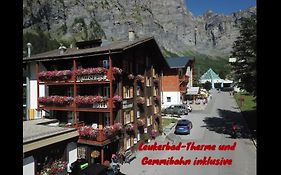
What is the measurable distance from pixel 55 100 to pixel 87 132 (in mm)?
5185

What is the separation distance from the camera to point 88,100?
22.9m

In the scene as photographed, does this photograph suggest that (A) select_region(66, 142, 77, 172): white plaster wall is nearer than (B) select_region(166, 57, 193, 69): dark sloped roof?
Yes

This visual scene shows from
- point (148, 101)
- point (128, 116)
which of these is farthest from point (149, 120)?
point (128, 116)

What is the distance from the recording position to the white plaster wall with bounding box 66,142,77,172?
2058 centimetres

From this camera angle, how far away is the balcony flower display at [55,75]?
966 inches

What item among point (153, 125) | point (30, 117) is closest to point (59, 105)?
point (30, 117)

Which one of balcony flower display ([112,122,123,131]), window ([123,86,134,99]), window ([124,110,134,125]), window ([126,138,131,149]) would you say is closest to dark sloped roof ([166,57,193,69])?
window ([123,86,134,99])

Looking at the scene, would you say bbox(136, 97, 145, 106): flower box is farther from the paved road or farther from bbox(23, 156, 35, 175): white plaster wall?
bbox(23, 156, 35, 175): white plaster wall

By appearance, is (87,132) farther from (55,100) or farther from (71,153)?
(55,100)

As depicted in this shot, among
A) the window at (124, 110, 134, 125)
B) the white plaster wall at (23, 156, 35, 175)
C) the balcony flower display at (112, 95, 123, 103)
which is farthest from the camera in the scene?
the window at (124, 110, 134, 125)

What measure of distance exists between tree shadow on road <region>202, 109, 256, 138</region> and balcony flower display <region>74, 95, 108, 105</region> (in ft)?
54.9

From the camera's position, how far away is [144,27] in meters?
189
